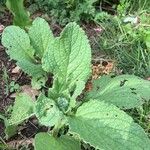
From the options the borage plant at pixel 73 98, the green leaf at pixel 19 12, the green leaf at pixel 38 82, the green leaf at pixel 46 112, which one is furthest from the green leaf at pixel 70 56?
the green leaf at pixel 19 12

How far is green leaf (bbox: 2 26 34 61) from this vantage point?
182 cm

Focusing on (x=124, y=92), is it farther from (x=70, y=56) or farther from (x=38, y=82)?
(x=38, y=82)

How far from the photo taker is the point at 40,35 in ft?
6.02

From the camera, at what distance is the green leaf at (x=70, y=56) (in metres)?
1.59

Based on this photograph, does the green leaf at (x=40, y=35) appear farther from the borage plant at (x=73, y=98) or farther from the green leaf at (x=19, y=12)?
the green leaf at (x=19, y=12)

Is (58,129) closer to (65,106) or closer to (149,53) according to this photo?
(65,106)

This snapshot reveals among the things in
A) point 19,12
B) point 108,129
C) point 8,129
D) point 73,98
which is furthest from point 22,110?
point 19,12

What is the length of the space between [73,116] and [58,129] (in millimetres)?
186

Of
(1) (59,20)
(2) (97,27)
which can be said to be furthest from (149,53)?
(1) (59,20)

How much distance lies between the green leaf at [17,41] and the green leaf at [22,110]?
7.2 inches

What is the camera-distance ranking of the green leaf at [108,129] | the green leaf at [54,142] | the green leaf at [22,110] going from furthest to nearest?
the green leaf at [22,110]
the green leaf at [54,142]
the green leaf at [108,129]

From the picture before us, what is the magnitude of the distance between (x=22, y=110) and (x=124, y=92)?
42 centimetres

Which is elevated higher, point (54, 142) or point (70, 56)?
point (70, 56)

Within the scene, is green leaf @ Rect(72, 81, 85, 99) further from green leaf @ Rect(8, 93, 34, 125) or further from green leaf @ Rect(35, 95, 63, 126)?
green leaf @ Rect(8, 93, 34, 125)
